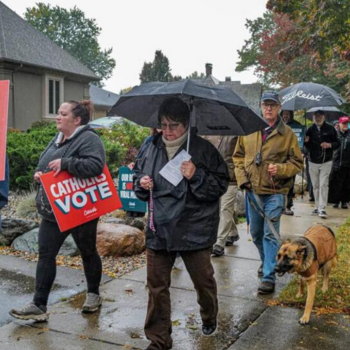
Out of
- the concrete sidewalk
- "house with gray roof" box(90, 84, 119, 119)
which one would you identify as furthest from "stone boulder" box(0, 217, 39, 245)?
"house with gray roof" box(90, 84, 119, 119)

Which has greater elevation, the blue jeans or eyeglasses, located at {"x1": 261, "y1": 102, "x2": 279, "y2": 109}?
eyeglasses, located at {"x1": 261, "y1": 102, "x2": 279, "y2": 109}

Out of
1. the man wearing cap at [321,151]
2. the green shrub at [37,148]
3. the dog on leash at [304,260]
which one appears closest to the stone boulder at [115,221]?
the green shrub at [37,148]

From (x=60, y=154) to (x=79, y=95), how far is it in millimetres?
22316

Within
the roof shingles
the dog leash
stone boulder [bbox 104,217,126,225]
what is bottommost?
stone boulder [bbox 104,217,126,225]

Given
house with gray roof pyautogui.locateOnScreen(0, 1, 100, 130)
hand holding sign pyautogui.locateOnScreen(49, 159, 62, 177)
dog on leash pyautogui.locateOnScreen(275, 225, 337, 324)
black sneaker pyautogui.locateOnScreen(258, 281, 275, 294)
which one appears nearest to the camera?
hand holding sign pyautogui.locateOnScreen(49, 159, 62, 177)

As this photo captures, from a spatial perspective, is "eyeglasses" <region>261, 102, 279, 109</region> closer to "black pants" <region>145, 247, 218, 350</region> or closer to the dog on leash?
the dog on leash

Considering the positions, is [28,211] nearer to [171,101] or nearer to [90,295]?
[90,295]

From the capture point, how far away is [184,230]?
3.77 meters

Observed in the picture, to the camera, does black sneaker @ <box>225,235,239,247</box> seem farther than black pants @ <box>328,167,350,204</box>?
No

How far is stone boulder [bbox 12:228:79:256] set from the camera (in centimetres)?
682

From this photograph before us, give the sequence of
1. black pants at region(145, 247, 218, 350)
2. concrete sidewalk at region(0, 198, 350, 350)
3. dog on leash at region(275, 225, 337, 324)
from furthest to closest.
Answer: dog on leash at region(275, 225, 337, 324) < concrete sidewalk at region(0, 198, 350, 350) < black pants at region(145, 247, 218, 350)

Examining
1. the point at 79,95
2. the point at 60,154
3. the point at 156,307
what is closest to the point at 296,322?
the point at 156,307

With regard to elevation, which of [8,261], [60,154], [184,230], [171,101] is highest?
[171,101]

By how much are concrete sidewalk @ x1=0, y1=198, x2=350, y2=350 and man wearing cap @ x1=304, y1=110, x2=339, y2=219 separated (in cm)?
477
